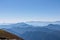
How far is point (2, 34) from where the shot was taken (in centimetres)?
1326

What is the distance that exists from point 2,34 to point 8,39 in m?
0.85

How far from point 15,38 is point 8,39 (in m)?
0.72

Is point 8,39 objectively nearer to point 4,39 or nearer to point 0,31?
point 4,39

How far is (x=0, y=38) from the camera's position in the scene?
12.7 metres

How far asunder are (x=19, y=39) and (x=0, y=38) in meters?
1.74

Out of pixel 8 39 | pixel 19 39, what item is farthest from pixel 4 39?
pixel 19 39

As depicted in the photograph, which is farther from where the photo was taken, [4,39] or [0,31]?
[0,31]

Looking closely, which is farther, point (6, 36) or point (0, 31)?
point (0, 31)

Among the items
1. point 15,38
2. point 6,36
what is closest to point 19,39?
point 15,38

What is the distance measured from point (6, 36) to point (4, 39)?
401mm

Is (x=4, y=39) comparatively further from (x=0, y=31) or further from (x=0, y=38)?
(x=0, y=31)

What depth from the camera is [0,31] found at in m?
13.9

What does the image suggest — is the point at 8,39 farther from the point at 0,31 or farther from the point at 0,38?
the point at 0,31

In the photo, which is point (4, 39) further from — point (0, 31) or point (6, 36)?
point (0, 31)
